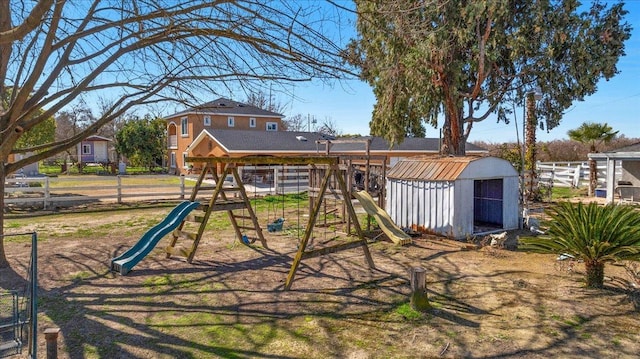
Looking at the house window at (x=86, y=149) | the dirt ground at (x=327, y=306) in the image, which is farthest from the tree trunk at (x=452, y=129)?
the house window at (x=86, y=149)

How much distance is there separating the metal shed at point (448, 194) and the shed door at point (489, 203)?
0.13 ft

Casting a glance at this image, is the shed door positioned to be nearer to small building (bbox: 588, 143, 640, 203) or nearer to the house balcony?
small building (bbox: 588, 143, 640, 203)

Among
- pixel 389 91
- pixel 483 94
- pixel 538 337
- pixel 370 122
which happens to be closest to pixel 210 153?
pixel 370 122

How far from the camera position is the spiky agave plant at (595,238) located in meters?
5.83

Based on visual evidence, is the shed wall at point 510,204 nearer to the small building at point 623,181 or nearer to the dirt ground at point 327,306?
the dirt ground at point 327,306

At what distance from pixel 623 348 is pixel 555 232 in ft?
8.19

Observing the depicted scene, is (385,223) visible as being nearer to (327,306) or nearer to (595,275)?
(327,306)

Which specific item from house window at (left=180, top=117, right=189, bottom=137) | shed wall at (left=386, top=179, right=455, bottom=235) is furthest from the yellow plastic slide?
house window at (left=180, top=117, right=189, bottom=137)

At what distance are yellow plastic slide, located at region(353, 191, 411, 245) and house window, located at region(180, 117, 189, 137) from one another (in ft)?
85.9

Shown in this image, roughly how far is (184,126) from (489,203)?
2606 centimetres

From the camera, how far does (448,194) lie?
32.2 feet

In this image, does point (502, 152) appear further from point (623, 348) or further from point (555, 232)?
point (623, 348)

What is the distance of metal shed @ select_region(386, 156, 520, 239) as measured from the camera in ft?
32.3

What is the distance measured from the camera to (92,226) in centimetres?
1185
